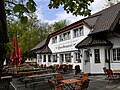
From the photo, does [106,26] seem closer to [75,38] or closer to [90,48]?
[90,48]

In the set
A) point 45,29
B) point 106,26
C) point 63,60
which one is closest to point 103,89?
point 106,26

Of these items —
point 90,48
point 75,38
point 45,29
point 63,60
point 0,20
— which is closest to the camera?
point 0,20

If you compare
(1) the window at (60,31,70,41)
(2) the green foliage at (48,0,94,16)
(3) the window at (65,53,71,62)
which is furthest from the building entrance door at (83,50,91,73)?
(2) the green foliage at (48,0,94,16)

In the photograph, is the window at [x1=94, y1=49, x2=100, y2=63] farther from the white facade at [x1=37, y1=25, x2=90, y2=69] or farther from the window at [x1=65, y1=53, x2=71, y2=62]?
the window at [x1=65, y1=53, x2=71, y2=62]

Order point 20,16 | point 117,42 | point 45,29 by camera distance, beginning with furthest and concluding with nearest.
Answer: point 45,29 < point 117,42 < point 20,16

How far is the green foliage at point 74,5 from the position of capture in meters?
2.53

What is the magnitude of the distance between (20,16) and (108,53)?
1629 cm

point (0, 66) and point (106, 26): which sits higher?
point (106, 26)

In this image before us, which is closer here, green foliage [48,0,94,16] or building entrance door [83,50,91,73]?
green foliage [48,0,94,16]

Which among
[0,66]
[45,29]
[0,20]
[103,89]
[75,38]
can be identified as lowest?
[103,89]

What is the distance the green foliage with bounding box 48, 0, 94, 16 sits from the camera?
2525 mm

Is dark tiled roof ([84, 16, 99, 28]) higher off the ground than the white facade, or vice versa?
dark tiled roof ([84, 16, 99, 28])

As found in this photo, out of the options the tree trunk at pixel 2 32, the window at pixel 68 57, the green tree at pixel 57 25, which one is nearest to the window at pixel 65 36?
the window at pixel 68 57

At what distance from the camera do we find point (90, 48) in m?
17.8
